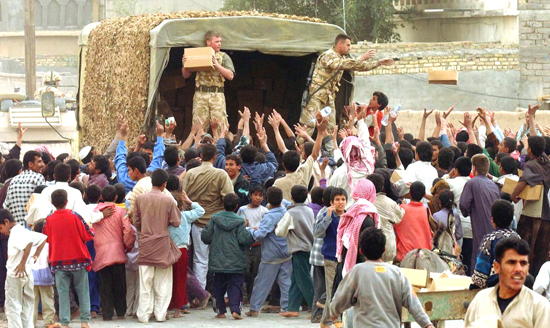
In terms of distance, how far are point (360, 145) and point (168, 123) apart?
397cm

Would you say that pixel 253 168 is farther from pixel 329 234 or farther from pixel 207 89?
pixel 207 89

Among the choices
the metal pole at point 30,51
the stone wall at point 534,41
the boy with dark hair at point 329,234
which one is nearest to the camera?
the boy with dark hair at point 329,234

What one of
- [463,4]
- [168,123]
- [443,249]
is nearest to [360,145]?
[443,249]

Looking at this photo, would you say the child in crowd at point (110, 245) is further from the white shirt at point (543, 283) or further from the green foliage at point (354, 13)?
the green foliage at point (354, 13)

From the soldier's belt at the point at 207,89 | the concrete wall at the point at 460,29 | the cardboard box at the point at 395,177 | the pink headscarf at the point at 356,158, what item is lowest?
the cardboard box at the point at 395,177

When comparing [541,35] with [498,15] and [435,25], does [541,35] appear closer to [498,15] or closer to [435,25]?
[498,15]

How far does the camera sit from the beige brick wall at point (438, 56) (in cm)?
3394

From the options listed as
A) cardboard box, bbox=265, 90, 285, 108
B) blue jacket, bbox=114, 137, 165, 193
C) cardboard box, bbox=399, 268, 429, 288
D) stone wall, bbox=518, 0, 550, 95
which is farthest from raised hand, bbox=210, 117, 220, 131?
stone wall, bbox=518, 0, 550, 95

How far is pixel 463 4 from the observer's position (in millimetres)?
39219

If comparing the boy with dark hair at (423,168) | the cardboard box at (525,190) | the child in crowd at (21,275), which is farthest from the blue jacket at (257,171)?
the child in crowd at (21,275)

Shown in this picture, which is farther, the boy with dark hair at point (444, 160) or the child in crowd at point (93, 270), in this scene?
the boy with dark hair at point (444, 160)

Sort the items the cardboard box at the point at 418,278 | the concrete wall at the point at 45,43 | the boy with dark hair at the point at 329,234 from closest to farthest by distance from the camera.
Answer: the cardboard box at the point at 418,278 < the boy with dark hair at the point at 329,234 < the concrete wall at the point at 45,43

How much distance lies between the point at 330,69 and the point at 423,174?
4395mm

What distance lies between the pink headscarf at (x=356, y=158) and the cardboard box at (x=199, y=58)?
4.59 metres
